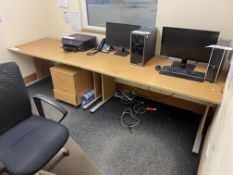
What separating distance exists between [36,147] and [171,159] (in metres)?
1.21

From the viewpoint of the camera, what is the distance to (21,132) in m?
1.49

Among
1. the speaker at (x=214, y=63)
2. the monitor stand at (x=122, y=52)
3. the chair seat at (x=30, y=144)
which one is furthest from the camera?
the monitor stand at (x=122, y=52)

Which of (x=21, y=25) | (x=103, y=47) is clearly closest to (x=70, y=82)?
(x=103, y=47)

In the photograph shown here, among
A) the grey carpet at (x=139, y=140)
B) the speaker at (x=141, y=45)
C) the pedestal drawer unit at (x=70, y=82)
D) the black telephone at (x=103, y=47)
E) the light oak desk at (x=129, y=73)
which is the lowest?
the grey carpet at (x=139, y=140)

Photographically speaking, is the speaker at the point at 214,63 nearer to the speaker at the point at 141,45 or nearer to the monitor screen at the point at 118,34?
the speaker at the point at 141,45

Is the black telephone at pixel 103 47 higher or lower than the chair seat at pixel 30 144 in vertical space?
higher

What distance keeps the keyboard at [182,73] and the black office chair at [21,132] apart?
105 cm

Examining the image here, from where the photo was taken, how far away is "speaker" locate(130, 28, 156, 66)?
192cm

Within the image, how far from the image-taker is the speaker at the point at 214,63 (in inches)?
61.1

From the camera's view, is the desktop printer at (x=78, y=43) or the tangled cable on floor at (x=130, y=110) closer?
the tangled cable on floor at (x=130, y=110)

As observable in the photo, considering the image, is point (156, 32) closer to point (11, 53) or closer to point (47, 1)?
point (47, 1)

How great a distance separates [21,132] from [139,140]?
115cm

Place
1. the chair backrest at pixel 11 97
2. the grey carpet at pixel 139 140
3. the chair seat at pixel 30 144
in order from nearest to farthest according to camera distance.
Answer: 1. the chair seat at pixel 30 144
2. the chair backrest at pixel 11 97
3. the grey carpet at pixel 139 140

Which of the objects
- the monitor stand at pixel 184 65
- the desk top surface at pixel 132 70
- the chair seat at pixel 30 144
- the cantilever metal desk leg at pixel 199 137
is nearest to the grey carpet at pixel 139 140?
the cantilever metal desk leg at pixel 199 137
